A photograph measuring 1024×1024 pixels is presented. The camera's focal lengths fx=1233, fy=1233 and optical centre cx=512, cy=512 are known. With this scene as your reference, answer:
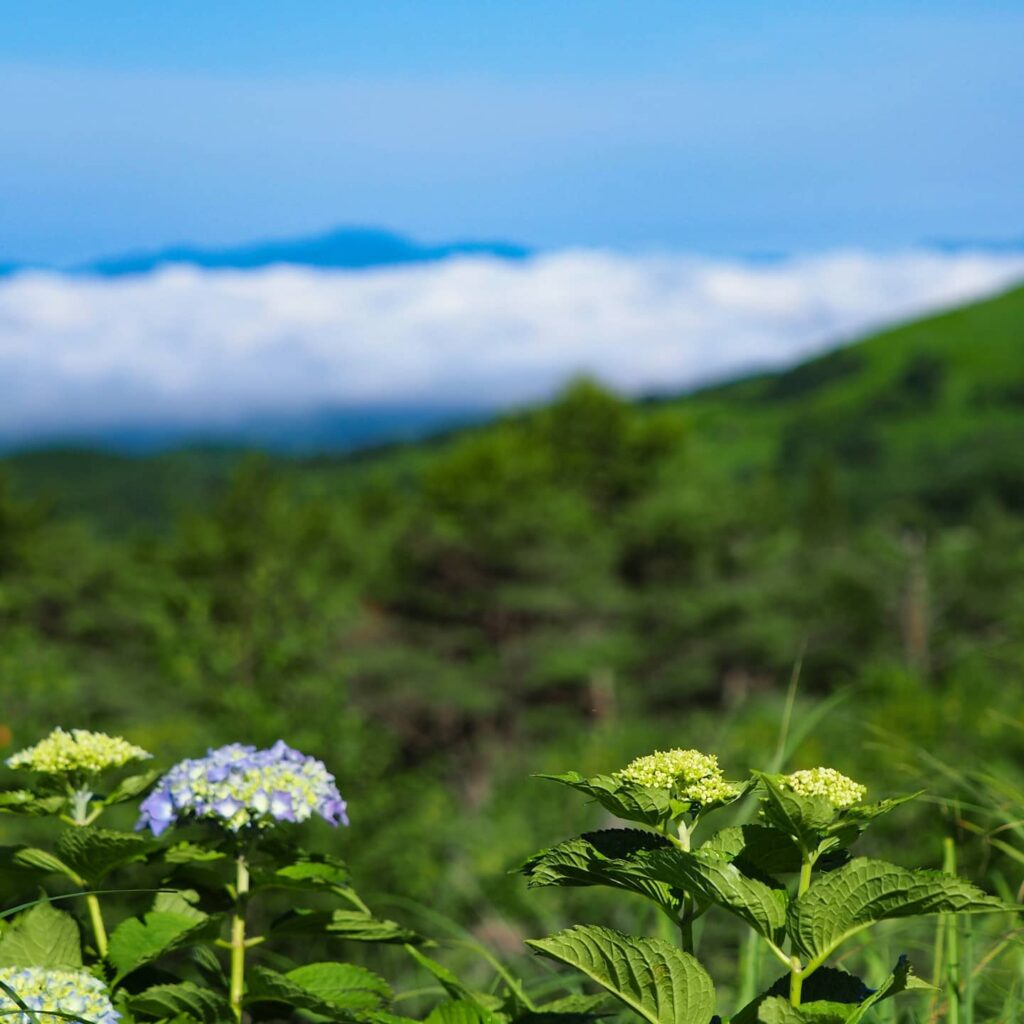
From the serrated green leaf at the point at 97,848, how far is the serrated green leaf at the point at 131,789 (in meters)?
0.11

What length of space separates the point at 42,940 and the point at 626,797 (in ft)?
3.34

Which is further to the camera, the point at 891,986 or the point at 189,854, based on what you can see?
the point at 189,854

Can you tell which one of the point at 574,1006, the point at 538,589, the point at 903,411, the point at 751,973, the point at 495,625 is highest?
the point at 574,1006

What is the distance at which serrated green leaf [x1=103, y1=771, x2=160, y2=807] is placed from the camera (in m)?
2.07

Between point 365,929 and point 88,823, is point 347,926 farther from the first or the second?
point 88,823

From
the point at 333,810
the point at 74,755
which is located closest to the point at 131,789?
the point at 74,755

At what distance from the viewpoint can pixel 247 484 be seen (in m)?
50.9

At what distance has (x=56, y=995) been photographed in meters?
1.73

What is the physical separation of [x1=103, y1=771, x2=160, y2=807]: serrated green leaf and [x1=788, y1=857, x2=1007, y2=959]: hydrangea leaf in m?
1.10

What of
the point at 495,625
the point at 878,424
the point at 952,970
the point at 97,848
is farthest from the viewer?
the point at 878,424

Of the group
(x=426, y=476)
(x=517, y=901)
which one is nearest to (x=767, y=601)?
(x=426, y=476)

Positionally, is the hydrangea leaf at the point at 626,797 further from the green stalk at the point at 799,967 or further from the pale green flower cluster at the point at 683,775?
the green stalk at the point at 799,967

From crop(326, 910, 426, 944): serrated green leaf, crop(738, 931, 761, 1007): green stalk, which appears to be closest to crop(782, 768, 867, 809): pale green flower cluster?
crop(326, 910, 426, 944): serrated green leaf

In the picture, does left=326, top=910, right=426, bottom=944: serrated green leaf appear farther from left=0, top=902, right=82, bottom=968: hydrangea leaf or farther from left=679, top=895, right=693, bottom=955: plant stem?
left=679, top=895, right=693, bottom=955: plant stem
